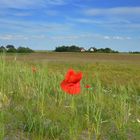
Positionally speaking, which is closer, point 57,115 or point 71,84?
point 71,84

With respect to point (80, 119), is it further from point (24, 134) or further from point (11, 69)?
point (11, 69)

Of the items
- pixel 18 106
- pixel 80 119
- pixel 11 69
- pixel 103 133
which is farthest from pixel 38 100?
pixel 11 69

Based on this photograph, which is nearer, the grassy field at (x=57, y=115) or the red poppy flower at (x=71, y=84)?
the red poppy flower at (x=71, y=84)

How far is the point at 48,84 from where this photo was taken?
21.3 feet

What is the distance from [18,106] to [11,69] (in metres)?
2.33

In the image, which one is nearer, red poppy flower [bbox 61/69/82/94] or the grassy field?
red poppy flower [bbox 61/69/82/94]

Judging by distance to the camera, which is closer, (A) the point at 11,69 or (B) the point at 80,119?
(B) the point at 80,119

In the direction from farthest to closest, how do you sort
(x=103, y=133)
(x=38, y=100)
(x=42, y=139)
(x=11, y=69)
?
1. (x=11, y=69)
2. (x=38, y=100)
3. (x=103, y=133)
4. (x=42, y=139)

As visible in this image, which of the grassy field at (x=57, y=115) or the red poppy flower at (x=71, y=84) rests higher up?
the red poppy flower at (x=71, y=84)

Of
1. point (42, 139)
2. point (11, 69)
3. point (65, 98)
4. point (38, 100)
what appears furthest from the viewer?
point (11, 69)

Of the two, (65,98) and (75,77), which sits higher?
(75,77)

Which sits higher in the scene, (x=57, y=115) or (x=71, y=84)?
(x=71, y=84)

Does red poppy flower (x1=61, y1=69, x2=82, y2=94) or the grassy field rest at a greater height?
red poppy flower (x1=61, y1=69, x2=82, y2=94)

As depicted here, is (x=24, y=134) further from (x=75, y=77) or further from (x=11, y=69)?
(x=11, y=69)
